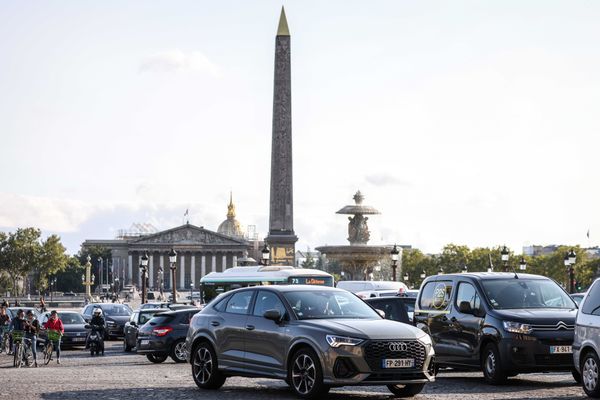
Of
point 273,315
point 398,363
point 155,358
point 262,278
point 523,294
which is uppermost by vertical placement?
point 262,278

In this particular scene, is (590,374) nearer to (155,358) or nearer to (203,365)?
(203,365)

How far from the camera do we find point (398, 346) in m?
17.9

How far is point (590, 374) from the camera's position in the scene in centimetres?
1855

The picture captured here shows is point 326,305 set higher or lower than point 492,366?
higher

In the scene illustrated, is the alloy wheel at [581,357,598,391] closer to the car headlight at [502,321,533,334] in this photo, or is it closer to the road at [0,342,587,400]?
the road at [0,342,587,400]

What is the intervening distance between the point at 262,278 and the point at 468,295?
32.0m

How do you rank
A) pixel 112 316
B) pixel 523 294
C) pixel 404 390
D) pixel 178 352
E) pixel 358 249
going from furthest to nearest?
pixel 358 249 < pixel 112 316 < pixel 178 352 < pixel 523 294 < pixel 404 390

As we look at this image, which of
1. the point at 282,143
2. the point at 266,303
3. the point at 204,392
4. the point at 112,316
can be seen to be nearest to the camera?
the point at 266,303

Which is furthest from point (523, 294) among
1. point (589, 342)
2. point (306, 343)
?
point (306, 343)

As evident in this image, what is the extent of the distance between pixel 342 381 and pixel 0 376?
10.7 meters

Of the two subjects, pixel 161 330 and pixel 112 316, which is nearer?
pixel 161 330

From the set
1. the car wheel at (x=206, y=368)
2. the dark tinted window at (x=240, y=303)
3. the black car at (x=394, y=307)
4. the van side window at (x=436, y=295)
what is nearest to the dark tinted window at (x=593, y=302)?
the van side window at (x=436, y=295)

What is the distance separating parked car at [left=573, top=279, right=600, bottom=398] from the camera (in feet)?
60.3

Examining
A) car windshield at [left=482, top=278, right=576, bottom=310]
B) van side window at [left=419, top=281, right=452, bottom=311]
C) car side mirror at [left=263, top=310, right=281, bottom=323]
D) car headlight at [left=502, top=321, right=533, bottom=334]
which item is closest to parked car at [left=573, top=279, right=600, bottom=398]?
car headlight at [left=502, top=321, right=533, bottom=334]
